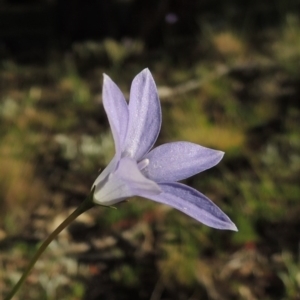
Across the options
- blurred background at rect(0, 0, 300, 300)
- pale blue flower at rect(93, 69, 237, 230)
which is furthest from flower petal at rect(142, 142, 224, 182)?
blurred background at rect(0, 0, 300, 300)

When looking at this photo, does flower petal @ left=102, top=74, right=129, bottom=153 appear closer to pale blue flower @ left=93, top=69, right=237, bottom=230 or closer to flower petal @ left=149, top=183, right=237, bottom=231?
pale blue flower @ left=93, top=69, right=237, bottom=230

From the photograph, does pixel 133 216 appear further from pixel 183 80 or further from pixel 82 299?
pixel 183 80

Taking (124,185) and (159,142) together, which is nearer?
(124,185)

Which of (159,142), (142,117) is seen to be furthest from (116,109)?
(159,142)

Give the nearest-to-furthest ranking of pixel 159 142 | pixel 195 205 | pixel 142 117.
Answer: pixel 195 205 < pixel 142 117 < pixel 159 142

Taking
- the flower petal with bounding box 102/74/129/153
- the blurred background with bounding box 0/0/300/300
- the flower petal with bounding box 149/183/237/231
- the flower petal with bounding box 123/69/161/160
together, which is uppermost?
the flower petal with bounding box 102/74/129/153

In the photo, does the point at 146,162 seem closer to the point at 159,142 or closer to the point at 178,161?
the point at 178,161
